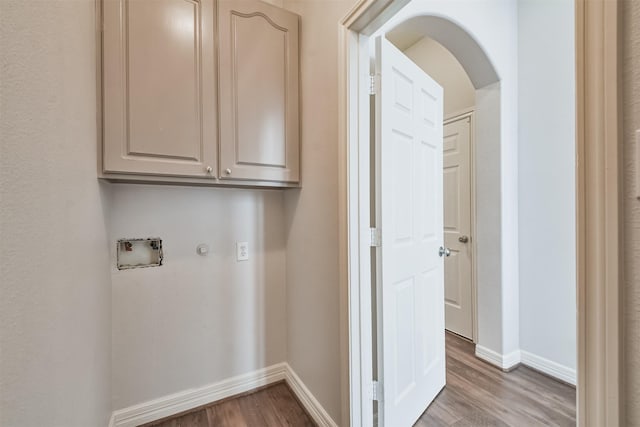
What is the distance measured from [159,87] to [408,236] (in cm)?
147

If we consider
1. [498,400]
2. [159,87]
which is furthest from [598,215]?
[498,400]

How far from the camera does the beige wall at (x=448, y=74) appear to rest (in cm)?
262

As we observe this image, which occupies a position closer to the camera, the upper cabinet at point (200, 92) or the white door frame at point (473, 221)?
the upper cabinet at point (200, 92)

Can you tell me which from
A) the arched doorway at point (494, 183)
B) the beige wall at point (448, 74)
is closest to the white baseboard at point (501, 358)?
the arched doorway at point (494, 183)

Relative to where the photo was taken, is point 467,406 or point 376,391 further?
point 467,406

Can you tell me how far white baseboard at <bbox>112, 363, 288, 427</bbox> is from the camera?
1.54 m

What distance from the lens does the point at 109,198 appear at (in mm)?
1455

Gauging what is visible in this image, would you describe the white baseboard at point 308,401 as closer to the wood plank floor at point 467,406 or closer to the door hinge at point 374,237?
the wood plank floor at point 467,406

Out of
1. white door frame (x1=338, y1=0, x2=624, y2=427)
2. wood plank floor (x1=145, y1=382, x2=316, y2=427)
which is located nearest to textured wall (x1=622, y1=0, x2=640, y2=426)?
white door frame (x1=338, y1=0, x2=624, y2=427)

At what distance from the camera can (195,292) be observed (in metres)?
1.72

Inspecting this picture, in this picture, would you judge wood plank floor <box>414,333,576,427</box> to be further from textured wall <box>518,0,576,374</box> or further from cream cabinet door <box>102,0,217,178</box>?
cream cabinet door <box>102,0,217,178</box>

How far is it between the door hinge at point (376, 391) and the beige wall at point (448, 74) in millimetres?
2440

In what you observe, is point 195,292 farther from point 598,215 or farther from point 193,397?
point 598,215

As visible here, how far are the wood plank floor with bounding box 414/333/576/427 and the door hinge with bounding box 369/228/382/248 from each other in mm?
1092
